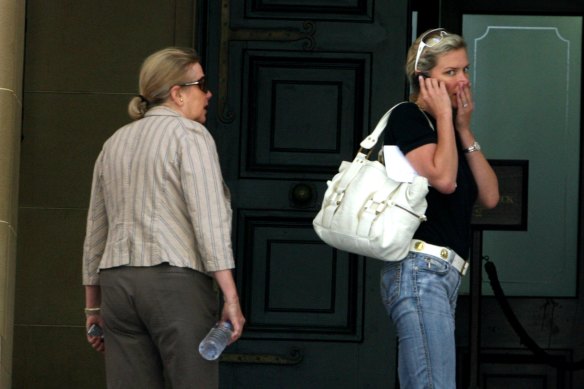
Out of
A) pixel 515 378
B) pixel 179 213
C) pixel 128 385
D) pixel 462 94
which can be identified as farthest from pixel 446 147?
pixel 515 378

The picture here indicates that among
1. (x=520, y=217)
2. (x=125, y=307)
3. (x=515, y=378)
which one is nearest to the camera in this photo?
(x=125, y=307)

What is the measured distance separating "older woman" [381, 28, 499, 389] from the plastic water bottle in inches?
24.1

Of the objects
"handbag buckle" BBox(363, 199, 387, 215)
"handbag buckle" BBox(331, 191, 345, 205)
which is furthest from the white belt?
"handbag buckle" BBox(331, 191, 345, 205)

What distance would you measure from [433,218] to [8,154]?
2284 millimetres

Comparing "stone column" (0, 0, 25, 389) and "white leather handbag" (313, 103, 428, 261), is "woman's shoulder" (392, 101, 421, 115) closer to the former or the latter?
"white leather handbag" (313, 103, 428, 261)

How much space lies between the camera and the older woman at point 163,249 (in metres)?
4.72

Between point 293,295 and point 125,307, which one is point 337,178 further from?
point 293,295

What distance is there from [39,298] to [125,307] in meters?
3.10

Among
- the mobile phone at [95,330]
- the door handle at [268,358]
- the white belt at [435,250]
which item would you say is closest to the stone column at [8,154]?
the mobile phone at [95,330]

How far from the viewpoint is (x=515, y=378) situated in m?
8.84

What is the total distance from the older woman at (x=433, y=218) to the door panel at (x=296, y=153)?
277 centimetres

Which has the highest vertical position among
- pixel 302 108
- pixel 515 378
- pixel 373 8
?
pixel 373 8

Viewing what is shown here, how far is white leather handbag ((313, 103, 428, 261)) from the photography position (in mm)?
4781

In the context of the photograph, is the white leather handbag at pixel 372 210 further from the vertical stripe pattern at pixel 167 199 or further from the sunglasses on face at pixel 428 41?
the vertical stripe pattern at pixel 167 199
